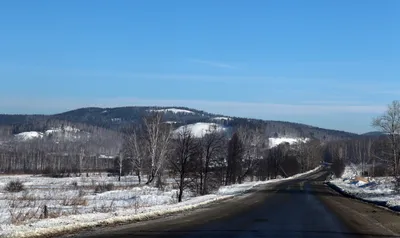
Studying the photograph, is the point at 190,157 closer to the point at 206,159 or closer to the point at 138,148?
the point at 206,159

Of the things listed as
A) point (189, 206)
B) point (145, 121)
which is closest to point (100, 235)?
point (189, 206)

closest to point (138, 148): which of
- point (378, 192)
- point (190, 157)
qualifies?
point (190, 157)

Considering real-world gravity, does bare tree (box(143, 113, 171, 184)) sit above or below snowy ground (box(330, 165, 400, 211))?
above

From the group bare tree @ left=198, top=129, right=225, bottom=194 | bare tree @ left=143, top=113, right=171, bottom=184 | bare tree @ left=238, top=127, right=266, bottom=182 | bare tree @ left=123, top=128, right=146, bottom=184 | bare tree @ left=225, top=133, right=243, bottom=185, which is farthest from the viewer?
bare tree @ left=238, top=127, right=266, bottom=182

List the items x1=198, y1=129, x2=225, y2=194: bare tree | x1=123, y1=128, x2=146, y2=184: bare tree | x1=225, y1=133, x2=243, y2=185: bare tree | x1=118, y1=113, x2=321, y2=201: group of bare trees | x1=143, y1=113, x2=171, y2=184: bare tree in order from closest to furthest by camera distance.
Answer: x1=118, y1=113, x2=321, y2=201: group of bare trees < x1=198, y1=129, x2=225, y2=194: bare tree < x1=143, y1=113, x2=171, y2=184: bare tree < x1=123, y1=128, x2=146, y2=184: bare tree < x1=225, y1=133, x2=243, y2=185: bare tree

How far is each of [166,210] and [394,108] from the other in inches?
2100

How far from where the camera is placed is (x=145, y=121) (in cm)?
6469

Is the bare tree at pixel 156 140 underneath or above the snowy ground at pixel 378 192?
above

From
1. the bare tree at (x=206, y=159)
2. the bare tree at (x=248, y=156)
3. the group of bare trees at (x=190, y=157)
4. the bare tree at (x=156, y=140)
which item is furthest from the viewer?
the bare tree at (x=248, y=156)

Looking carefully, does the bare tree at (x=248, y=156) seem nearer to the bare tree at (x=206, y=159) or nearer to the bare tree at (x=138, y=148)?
the bare tree at (x=138, y=148)

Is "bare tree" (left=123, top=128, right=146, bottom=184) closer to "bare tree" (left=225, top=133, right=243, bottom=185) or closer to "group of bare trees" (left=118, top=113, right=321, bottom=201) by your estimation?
"group of bare trees" (left=118, top=113, right=321, bottom=201)

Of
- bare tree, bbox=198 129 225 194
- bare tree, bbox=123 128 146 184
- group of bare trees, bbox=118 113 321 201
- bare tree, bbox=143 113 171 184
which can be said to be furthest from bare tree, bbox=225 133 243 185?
bare tree, bbox=123 128 146 184

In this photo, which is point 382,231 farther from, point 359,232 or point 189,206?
point 189,206

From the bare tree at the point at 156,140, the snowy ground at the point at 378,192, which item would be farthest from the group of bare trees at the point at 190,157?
the snowy ground at the point at 378,192
